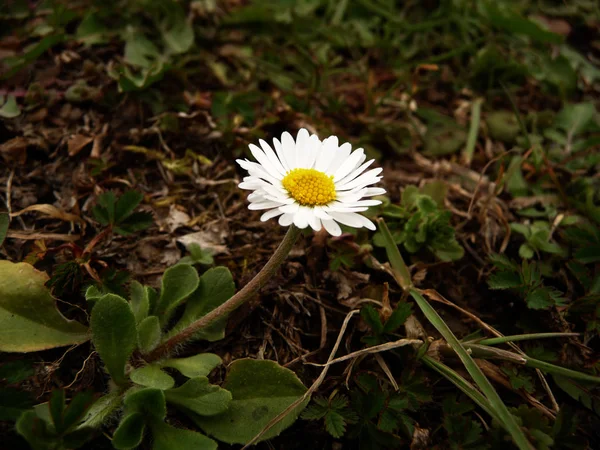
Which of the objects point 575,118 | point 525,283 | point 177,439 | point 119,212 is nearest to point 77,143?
point 119,212

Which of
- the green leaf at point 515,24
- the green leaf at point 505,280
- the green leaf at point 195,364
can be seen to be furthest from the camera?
the green leaf at point 515,24

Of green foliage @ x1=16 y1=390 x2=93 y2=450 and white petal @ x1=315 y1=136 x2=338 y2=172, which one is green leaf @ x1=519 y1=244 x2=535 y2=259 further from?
green foliage @ x1=16 y1=390 x2=93 y2=450

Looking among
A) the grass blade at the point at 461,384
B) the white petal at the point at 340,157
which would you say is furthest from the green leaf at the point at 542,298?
the white petal at the point at 340,157

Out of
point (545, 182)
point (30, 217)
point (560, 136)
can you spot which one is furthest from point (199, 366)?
point (560, 136)

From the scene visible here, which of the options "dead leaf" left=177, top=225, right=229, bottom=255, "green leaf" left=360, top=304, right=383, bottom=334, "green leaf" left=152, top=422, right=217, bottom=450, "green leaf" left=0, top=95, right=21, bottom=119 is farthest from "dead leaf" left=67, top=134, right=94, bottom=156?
"green leaf" left=360, top=304, right=383, bottom=334

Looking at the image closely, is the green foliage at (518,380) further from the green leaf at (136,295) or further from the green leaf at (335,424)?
the green leaf at (136,295)
